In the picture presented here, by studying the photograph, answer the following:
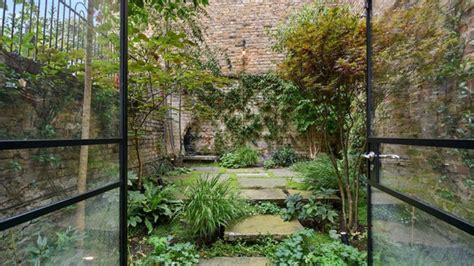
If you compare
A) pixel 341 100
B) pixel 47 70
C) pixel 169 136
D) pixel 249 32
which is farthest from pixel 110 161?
pixel 249 32

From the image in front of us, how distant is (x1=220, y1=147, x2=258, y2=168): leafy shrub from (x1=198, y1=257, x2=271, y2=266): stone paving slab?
325 cm

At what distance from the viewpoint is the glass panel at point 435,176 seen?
863 millimetres

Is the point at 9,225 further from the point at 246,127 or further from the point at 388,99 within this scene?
the point at 246,127

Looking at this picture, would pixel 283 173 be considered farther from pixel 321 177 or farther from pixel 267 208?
pixel 267 208

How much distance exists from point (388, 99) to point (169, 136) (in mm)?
4431

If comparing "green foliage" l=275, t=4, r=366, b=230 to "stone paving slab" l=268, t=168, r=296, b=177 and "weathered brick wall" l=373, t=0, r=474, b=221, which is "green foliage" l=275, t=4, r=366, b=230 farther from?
"stone paving slab" l=268, t=168, r=296, b=177

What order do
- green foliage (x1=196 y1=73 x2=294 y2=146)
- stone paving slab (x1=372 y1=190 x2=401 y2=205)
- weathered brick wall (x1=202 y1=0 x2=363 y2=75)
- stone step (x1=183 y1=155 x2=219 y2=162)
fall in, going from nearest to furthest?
stone paving slab (x1=372 y1=190 x2=401 y2=205) < stone step (x1=183 y1=155 x2=219 y2=162) < green foliage (x1=196 y1=73 x2=294 y2=146) < weathered brick wall (x1=202 y1=0 x2=363 y2=75)

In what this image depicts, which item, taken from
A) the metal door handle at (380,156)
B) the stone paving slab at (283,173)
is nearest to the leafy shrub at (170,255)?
the metal door handle at (380,156)

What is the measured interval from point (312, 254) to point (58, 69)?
1.89m

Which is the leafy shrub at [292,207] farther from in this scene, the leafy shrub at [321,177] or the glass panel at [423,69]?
the glass panel at [423,69]

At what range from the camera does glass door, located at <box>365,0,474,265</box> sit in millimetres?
900

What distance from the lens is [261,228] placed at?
2.28 metres

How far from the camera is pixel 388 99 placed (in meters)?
1.42

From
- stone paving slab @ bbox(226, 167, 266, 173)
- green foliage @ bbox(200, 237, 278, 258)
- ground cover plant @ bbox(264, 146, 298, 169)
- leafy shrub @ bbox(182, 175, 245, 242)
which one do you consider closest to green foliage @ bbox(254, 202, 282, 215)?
leafy shrub @ bbox(182, 175, 245, 242)
